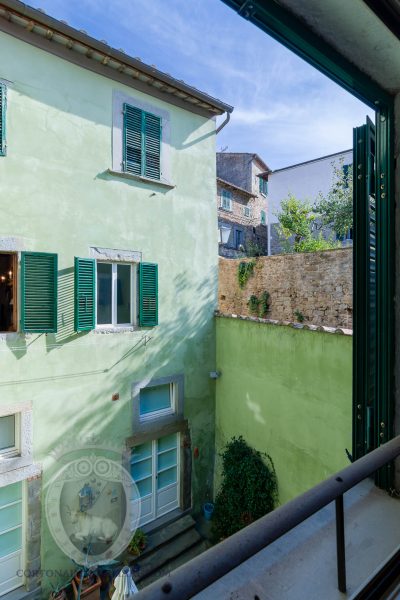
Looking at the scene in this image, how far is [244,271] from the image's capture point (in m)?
9.97

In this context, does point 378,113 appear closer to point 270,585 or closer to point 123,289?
point 270,585

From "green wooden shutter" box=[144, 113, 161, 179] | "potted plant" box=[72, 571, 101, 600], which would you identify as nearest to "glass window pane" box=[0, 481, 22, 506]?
"potted plant" box=[72, 571, 101, 600]

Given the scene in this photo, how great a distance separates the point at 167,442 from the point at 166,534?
1.68m

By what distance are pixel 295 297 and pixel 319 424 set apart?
4133 millimetres

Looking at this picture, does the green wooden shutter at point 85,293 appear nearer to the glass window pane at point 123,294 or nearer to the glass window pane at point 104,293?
the glass window pane at point 104,293

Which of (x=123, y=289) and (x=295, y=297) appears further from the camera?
(x=295, y=297)

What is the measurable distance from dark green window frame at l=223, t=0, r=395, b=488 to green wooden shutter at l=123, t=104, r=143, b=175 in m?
5.12

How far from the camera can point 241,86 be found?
2.73 m

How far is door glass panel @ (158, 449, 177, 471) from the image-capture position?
6.82 meters

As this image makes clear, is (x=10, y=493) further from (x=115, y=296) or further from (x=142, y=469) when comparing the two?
(x=115, y=296)

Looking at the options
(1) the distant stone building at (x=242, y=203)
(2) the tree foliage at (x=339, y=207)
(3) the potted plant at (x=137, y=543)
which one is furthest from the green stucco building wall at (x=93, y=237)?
(1) the distant stone building at (x=242, y=203)

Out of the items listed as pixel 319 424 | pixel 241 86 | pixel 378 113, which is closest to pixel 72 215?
pixel 241 86

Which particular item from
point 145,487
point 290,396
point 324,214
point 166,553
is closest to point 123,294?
point 290,396

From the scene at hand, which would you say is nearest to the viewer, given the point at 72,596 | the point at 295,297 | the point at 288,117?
the point at 288,117
